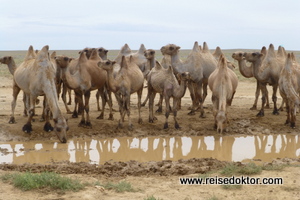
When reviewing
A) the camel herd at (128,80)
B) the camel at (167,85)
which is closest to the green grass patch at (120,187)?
the camel herd at (128,80)

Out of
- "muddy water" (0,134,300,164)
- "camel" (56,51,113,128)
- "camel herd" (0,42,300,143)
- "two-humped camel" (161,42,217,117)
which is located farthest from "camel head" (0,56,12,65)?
"two-humped camel" (161,42,217,117)

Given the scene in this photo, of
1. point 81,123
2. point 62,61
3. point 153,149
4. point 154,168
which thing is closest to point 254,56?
point 153,149

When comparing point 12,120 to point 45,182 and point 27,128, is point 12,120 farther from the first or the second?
point 45,182

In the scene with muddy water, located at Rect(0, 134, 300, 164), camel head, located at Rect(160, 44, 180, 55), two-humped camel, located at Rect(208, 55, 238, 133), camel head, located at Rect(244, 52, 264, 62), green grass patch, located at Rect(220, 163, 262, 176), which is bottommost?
muddy water, located at Rect(0, 134, 300, 164)

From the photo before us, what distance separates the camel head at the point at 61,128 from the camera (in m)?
10.9

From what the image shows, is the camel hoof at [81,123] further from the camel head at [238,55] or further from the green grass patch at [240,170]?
the camel head at [238,55]

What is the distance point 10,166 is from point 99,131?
155 inches

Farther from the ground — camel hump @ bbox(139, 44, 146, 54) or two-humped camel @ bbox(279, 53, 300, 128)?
camel hump @ bbox(139, 44, 146, 54)

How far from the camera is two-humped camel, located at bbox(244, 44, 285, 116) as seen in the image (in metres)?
14.8

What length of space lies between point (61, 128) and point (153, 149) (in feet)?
8.02

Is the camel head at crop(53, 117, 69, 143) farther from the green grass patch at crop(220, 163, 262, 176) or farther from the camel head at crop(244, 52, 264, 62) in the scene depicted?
the camel head at crop(244, 52, 264, 62)

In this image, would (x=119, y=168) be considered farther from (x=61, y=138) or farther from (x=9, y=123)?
(x=9, y=123)

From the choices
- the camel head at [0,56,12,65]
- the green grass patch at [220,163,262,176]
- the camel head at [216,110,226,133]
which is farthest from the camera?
the camel head at [0,56,12,65]

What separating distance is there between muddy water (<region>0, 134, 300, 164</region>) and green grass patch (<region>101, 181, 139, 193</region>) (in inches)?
88.0
